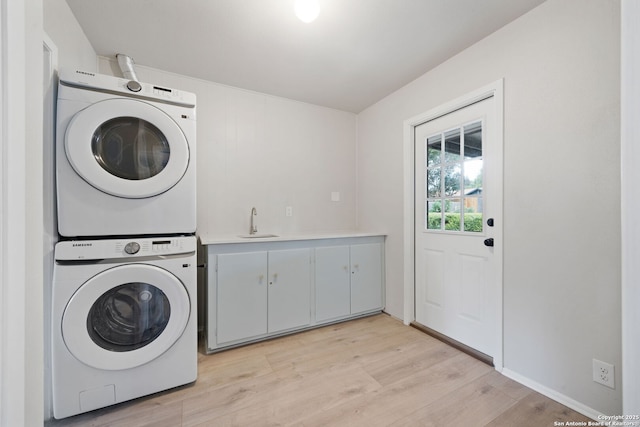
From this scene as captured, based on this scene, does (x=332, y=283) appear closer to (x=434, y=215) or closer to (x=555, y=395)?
(x=434, y=215)

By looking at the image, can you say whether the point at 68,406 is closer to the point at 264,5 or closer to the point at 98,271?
the point at 98,271

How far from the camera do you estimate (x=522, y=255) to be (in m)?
1.64

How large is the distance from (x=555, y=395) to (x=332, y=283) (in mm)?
1625

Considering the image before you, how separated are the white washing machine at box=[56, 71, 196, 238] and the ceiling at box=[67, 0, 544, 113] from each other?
547mm

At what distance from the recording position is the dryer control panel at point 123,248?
1.33 meters

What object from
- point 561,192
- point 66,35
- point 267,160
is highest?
point 66,35

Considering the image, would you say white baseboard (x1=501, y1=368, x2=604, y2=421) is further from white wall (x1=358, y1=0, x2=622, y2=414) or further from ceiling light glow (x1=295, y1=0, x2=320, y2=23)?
ceiling light glow (x1=295, y1=0, x2=320, y2=23)

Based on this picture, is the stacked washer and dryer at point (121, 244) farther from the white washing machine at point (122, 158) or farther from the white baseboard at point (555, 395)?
the white baseboard at point (555, 395)

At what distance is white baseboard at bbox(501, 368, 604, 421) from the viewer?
1358 millimetres

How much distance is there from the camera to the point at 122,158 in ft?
4.84

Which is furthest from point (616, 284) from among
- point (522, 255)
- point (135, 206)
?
point (135, 206)

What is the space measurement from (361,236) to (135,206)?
1893 millimetres
